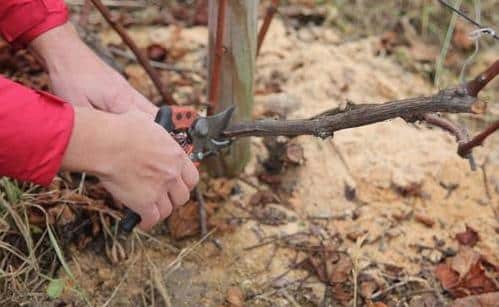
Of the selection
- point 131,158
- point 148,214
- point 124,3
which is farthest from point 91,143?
point 124,3

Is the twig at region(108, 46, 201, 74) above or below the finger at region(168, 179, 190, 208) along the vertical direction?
below

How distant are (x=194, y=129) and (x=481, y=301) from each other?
69cm

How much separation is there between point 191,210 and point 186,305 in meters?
0.24

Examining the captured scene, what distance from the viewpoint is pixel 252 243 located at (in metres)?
1.57

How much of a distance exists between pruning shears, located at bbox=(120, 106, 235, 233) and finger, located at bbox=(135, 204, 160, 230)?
0.12m

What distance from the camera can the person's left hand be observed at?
4.47ft

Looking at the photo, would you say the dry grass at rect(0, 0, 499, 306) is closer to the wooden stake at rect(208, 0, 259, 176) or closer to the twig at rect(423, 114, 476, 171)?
the wooden stake at rect(208, 0, 259, 176)

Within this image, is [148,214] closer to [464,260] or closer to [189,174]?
[189,174]

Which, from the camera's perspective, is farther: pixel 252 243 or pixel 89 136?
pixel 252 243

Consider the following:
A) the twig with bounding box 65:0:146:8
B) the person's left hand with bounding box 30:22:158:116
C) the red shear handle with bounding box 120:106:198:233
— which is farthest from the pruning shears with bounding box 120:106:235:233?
the twig with bounding box 65:0:146:8

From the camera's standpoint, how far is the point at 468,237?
156 cm

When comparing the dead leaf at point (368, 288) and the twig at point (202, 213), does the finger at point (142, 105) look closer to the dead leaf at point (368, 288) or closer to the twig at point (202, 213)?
the twig at point (202, 213)

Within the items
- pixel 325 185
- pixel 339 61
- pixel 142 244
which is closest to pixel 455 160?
pixel 325 185

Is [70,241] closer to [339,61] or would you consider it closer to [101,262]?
[101,262]
